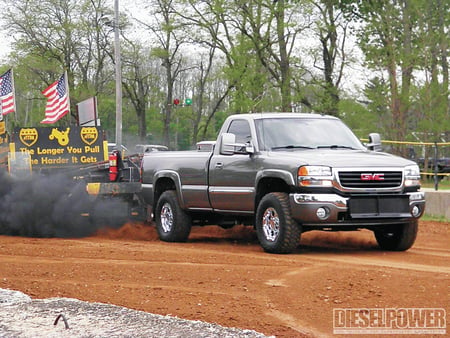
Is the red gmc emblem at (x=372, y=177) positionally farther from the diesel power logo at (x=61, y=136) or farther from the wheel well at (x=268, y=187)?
the diesel power logo at (x=61, y=136)

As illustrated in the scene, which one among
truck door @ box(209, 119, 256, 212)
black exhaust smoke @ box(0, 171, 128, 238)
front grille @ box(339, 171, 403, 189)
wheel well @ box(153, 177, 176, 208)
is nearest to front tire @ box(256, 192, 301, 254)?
truck door @ box(209, 119, 256, 212)

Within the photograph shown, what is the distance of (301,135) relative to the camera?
12750mm

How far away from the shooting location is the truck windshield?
12.6 meters

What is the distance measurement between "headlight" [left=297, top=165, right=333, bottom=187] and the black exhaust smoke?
5160 millimetres

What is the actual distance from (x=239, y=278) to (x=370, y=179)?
3.22 metres

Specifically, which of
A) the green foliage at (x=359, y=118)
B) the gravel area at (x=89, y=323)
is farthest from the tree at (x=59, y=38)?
the gravel area at (x=89, y=323)

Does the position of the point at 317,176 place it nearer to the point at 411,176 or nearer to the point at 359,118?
the point at 411,176

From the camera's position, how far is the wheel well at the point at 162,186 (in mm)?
14750

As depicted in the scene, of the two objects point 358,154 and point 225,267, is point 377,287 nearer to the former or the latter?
point 225,267

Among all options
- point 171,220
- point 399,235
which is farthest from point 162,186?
point 399,235

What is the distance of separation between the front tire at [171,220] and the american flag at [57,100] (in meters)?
15.3

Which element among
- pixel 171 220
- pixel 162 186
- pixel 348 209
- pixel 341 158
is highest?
pixel 341 158

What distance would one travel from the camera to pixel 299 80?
40.7 meters

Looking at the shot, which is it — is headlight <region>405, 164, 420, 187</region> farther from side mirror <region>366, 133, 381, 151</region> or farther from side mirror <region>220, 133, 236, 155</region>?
side mirror <region>220, 133, 236, 155</region>
